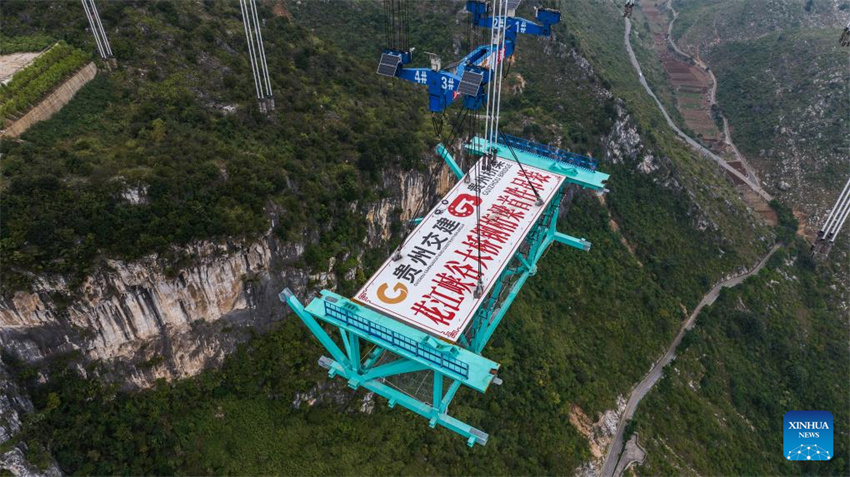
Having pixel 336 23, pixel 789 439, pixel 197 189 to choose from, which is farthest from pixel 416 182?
pixel 789 439

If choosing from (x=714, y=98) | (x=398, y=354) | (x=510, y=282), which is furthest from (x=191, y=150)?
(x=714, y=98)

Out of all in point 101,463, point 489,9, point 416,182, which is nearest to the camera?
point 101,463

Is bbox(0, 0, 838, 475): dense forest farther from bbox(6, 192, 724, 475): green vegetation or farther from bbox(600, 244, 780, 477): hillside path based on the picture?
bbox(600, 244, 780, 477): hillside path

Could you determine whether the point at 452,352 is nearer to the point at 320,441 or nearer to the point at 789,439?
the point at 320,441

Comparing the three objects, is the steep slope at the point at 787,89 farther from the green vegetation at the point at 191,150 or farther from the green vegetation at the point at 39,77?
the green vegetation at the point at 39,77

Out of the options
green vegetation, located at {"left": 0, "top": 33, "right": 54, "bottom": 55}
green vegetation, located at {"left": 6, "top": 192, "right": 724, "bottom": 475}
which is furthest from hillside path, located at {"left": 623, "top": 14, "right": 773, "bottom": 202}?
green vegetation, located at {"left": 0, "top": 33, "right": 54, "bottom": 55}

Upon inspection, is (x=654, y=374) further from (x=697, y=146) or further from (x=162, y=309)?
(x=697, y=146)

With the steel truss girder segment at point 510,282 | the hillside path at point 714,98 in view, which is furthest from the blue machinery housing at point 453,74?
the hillside path at point 714,98
